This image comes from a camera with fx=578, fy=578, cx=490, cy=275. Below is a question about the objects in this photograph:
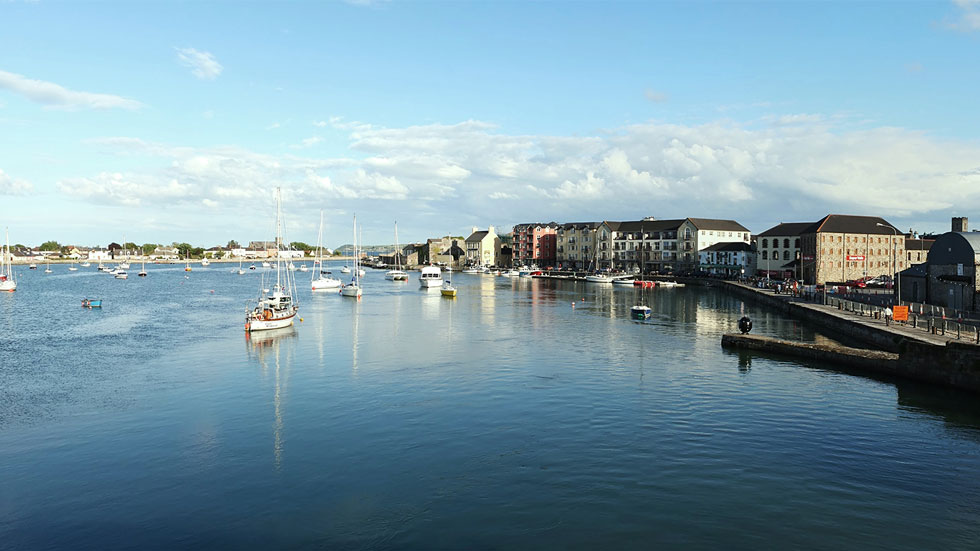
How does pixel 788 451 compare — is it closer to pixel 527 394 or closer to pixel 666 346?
pixel 527 394

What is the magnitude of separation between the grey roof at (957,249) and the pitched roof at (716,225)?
10524 centimetres

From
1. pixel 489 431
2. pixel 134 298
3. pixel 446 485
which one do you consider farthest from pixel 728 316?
pixel 134 298

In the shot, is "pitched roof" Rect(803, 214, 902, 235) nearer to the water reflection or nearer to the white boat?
the white boat

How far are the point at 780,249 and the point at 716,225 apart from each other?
102 ft

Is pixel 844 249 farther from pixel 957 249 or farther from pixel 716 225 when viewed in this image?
pixel 957 249

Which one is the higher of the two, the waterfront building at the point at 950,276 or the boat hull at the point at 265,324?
the waterfront building at the point at 950,276

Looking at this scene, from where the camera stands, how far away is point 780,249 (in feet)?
465

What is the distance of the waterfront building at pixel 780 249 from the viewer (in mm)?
137375

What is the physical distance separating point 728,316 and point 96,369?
73.7 meters

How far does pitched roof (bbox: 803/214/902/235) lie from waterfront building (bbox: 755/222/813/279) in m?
6.91

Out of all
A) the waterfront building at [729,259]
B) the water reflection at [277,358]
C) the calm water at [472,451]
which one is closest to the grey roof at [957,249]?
the calm water at [472,451]

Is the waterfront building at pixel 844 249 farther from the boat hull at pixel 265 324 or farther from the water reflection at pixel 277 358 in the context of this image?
the water reflection at pixel 277 358

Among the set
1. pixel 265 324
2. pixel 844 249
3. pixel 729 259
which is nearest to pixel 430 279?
pixel 265 324

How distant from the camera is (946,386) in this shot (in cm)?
3622
